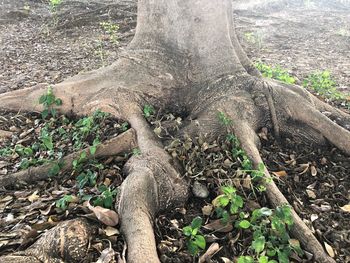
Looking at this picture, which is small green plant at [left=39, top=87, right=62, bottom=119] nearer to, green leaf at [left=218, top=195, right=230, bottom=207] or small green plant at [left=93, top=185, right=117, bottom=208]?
small green plant at [left=93, top=185, right=117, bottom=208]

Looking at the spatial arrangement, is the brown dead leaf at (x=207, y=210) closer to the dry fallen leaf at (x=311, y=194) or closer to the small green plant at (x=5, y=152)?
the dry fallen leaf at (x=311, y=194)

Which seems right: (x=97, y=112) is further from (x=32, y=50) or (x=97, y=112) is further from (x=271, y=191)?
(x=32, y=50)

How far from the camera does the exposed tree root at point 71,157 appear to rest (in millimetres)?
3131

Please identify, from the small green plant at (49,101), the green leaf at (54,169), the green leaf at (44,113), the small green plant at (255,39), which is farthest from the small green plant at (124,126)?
the small green plant at (255,39)

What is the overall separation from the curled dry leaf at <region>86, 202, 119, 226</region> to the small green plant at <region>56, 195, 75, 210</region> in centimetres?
22

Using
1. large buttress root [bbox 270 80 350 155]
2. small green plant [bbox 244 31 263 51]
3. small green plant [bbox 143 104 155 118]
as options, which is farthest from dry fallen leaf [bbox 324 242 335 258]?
small green plant [bbox 244 31 263 51]

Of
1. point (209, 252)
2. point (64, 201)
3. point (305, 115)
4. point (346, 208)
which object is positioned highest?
point (305, 115)

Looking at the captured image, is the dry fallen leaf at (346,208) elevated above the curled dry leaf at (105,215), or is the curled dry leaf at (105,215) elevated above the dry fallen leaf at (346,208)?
the curled dry leaf at (105,215)

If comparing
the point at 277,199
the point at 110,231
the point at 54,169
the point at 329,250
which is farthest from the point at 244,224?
the point at 54,169

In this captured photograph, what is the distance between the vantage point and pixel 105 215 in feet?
8.06

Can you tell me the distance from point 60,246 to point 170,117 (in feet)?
5.86

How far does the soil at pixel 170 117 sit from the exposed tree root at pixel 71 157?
0.09m

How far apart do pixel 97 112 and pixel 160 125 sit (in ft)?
2.24

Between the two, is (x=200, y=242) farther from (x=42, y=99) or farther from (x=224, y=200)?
(x=42, y=99)
